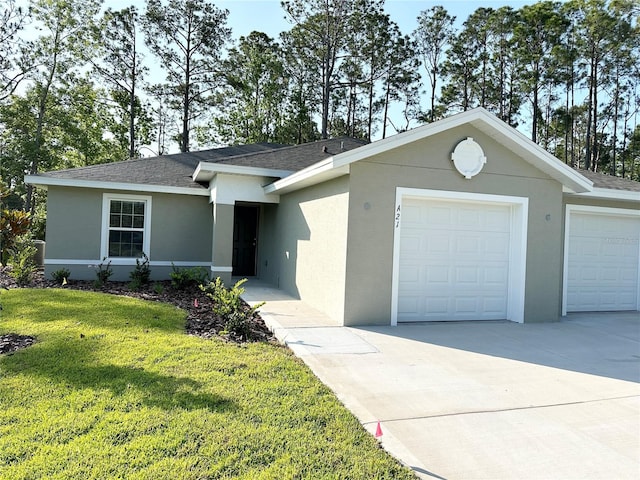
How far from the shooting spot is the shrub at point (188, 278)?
34.4 feet

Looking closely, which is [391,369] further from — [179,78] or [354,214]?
[179,78]

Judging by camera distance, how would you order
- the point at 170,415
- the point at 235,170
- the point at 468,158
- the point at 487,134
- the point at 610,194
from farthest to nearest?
the point at 235,170 < the point at 610,194 < the point at 487,134 < the point at 468,158 < the point at 170,415

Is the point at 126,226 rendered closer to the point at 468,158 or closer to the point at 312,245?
the point at 312,245

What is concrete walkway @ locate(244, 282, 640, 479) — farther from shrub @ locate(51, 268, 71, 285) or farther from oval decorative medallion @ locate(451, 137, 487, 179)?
shrub @ locate(51, 268, 71, 285)

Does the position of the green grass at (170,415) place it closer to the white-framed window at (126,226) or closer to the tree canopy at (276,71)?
the white-framed window at (126,226)

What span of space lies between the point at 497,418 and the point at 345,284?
3.71 metres

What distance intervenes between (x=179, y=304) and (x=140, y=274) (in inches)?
111

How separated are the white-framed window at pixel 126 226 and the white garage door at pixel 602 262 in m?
10.8

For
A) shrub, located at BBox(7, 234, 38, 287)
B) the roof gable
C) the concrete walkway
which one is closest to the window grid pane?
shrub, located at BBox(7, 234, 38, 287)

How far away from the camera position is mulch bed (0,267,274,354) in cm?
590

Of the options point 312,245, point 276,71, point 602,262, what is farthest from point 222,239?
point 276,71

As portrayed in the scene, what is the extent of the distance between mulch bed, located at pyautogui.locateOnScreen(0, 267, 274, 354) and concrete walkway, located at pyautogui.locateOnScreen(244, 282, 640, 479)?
0.62m

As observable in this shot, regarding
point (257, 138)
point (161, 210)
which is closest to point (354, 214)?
point (161, 210)

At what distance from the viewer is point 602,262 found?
10.0m
